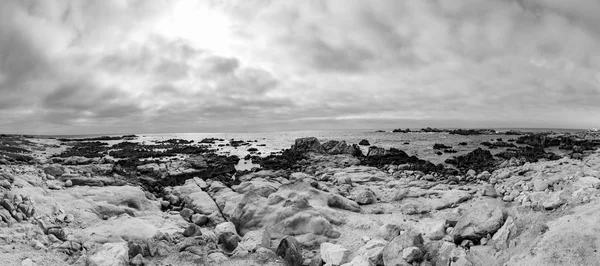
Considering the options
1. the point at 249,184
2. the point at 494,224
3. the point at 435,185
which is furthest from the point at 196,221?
the point at 435,185

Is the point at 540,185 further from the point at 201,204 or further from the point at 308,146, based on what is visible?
the point at 308,146

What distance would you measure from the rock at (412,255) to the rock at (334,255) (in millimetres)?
1701

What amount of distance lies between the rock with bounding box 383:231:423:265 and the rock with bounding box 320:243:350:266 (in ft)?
3.83

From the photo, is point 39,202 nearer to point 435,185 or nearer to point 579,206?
point 579,206

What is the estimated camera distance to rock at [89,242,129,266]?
7.48 meters

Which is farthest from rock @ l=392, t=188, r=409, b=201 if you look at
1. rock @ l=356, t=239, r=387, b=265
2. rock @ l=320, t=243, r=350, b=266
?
rock @ l=320, t=243, r=350, b=266

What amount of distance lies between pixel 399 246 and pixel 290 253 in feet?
10.9

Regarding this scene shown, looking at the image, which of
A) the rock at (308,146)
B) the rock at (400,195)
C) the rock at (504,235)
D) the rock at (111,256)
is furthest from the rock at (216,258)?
the rock at (308,146)

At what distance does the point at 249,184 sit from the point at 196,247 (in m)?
9.34

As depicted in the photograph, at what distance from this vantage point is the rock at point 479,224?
8.05 meters

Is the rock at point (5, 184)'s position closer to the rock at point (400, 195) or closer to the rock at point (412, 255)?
the rock at point (412, 255)

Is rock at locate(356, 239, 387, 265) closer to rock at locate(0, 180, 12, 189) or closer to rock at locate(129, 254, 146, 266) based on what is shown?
rock at locate(129, 254, 146, 266)

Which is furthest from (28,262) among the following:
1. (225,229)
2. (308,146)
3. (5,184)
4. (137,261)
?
(308,146)

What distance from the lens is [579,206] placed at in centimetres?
782
